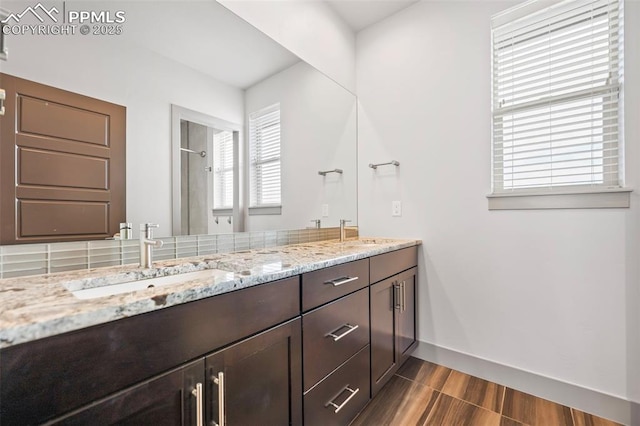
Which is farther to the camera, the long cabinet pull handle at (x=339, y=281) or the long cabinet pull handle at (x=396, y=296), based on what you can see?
the long cabinet pull handle at (x=396, y=296)

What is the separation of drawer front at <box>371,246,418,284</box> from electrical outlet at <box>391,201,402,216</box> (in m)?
0.31

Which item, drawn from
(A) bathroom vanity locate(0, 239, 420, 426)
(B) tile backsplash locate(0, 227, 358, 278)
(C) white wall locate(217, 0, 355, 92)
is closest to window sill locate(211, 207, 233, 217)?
(B) tile backsplash locate(0, 227, 358, 278)

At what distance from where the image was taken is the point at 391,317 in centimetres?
175

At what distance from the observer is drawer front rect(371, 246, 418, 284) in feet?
5.26

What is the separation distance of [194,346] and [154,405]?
0.47ft

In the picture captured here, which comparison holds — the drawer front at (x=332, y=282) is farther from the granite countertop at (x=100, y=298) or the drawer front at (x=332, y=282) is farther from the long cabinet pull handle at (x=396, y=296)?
the long cabinet pull handle at (x=396, y=296)

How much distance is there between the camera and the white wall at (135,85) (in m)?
0.93

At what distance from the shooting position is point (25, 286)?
2.61 ft

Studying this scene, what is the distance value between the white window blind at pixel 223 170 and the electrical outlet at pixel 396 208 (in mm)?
1288

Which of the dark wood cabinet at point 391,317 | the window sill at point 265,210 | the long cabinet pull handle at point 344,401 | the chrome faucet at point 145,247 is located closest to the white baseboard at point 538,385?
the dark wood cabinet at point 391,317

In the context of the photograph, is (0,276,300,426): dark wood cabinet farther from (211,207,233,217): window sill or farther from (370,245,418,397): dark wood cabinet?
(370,245,418,397): dark wood cabinet

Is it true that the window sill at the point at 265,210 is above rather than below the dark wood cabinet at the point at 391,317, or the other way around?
above

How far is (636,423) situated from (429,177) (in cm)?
167

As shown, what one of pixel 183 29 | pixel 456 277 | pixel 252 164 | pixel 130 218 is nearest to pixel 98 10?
pixel 183 29
